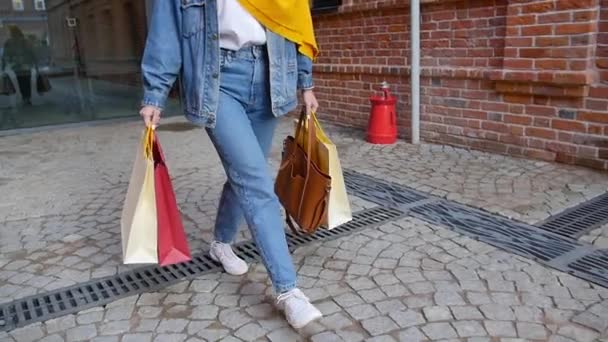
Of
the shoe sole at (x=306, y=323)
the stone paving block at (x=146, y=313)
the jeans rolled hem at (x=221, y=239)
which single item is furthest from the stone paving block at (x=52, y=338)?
the shoe sole at (x=306, y=323)

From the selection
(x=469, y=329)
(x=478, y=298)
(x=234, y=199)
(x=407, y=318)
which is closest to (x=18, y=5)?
(x=234, y=199)

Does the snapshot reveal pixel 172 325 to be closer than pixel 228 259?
Yes

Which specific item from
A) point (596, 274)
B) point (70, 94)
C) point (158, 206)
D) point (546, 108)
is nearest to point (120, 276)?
point (158, 206)

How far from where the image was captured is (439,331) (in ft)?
6.84

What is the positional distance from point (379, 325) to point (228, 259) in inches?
34.4

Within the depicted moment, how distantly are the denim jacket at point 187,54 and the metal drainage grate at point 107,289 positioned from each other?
3.17 feet

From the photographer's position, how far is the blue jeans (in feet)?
6.68

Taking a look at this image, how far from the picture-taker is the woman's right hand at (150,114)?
2037 mm

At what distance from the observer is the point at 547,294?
7.65 ft

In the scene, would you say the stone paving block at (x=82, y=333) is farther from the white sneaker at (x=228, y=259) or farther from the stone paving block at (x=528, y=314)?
the stone paving block at (x=528, y=314)

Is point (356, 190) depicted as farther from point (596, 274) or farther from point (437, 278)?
point (596, 274)

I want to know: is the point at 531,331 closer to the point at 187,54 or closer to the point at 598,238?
the point at 598,238

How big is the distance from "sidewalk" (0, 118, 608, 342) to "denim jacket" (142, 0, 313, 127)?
0.89m

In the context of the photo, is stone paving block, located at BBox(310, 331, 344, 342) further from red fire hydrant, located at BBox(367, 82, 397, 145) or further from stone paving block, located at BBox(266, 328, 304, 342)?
red fire hydrant, located at BBox(367, 82, 397, 145)
